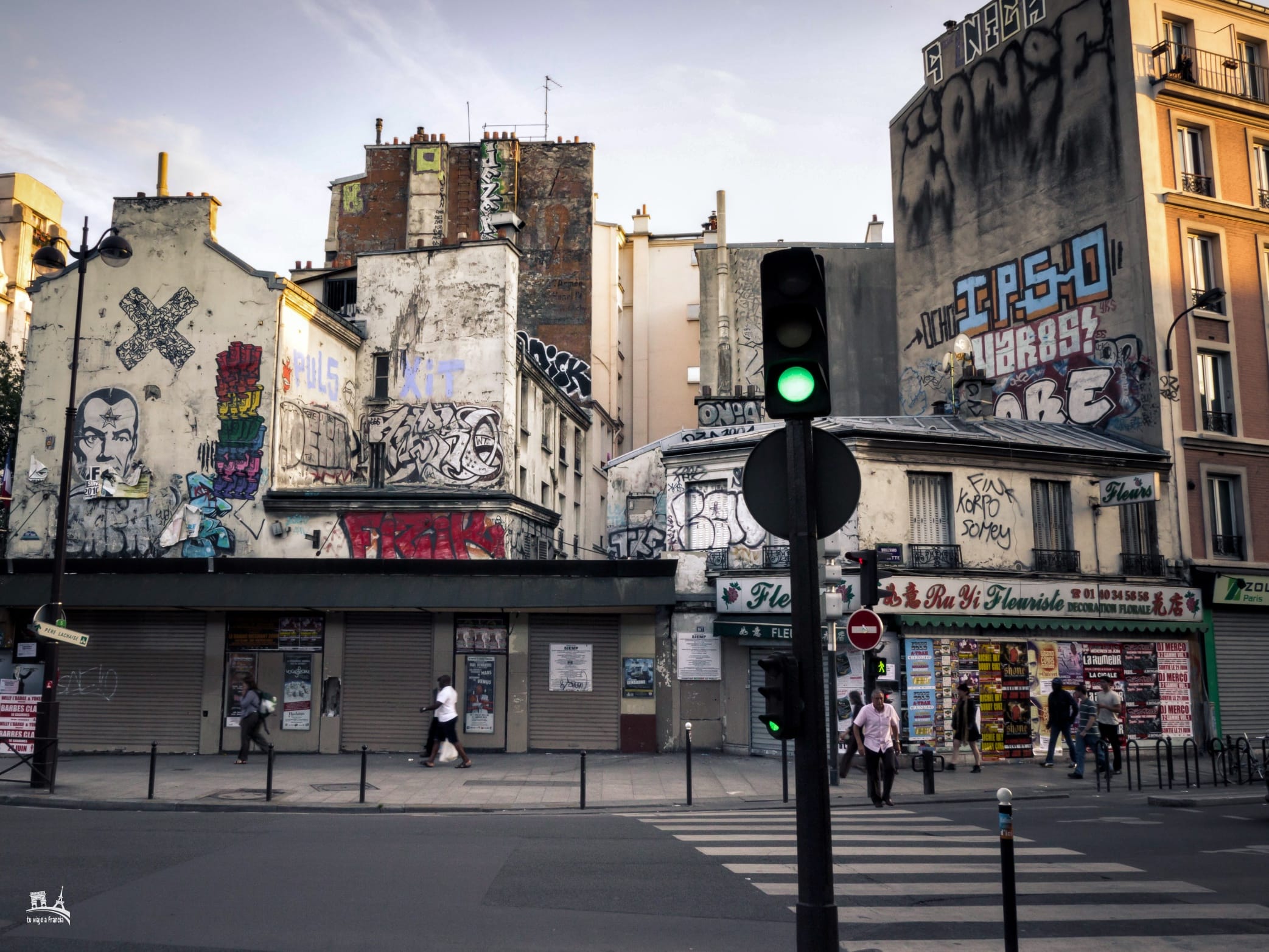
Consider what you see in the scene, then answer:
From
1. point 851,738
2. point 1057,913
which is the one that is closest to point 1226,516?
point 851,738

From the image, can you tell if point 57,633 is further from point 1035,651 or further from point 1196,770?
point 1035,651

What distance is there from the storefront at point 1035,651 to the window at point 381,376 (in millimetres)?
14382

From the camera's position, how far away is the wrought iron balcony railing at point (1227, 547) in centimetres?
2419

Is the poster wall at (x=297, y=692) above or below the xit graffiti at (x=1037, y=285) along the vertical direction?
below

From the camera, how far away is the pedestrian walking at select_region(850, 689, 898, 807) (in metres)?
14.3

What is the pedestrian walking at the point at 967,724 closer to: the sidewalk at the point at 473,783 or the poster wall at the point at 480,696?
the sidewalk at the point at 473,783

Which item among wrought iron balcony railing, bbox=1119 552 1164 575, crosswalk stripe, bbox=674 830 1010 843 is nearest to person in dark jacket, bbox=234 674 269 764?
crosswalk stripe, bbox=674 830 1010 843

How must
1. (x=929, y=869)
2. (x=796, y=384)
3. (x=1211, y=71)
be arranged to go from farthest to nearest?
(x=1211, y=71) < (x=929, y=869) < (x=796, y=384)

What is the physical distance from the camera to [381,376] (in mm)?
27453

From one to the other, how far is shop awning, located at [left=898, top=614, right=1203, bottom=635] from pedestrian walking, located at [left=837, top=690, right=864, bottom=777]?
1.97 metres

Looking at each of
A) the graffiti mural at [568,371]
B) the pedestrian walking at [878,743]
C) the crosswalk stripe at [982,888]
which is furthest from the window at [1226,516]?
the graffiti mural at [568,371]

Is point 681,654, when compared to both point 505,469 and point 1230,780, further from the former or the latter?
point 1230,780

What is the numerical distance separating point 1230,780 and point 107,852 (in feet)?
55.6

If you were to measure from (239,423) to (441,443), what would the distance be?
5.04m
